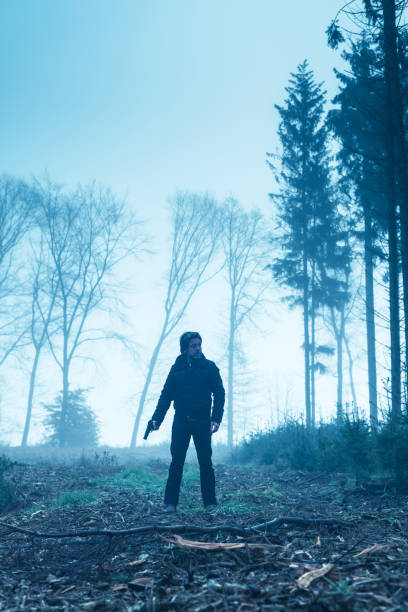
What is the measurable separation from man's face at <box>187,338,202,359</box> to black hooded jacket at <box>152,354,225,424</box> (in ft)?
0.24

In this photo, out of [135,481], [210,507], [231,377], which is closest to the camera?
[210,507]

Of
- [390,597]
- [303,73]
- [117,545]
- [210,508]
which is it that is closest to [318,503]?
[210,508]

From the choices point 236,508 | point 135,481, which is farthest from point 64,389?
point 236,508

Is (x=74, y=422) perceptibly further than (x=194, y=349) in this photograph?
Yes

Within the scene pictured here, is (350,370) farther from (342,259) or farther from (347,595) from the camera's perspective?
(347,595)

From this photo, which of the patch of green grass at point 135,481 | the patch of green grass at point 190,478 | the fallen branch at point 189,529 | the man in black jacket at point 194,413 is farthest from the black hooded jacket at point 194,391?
the patch of green grass at point 190,478

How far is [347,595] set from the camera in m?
2.22

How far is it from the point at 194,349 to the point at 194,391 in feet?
1.84

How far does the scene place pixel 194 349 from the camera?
5688mm

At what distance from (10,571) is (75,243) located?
21.8 m

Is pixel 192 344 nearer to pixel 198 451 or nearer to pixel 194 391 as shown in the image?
pixel 194 391

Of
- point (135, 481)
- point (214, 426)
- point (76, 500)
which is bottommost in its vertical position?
point (135, 481)

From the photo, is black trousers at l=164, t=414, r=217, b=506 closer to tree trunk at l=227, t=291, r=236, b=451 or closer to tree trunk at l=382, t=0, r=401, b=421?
tree trunk at l=382, t=0, r=401, b=421

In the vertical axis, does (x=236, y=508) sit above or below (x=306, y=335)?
below
